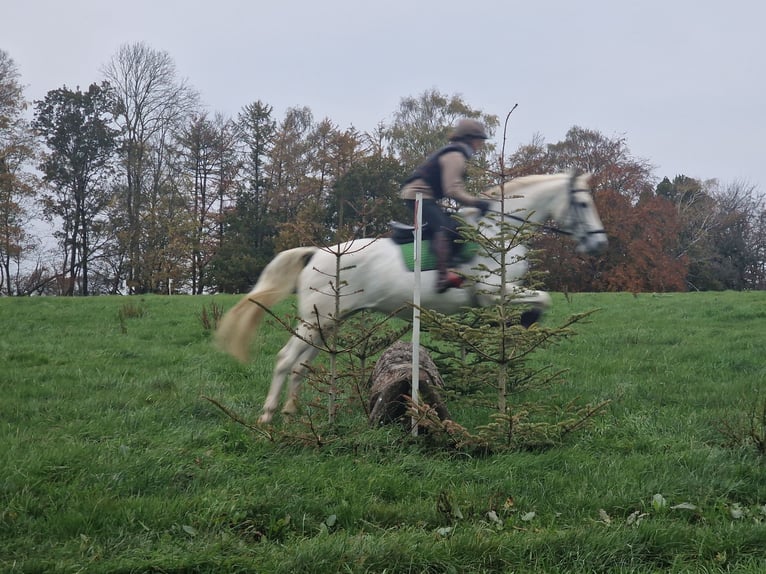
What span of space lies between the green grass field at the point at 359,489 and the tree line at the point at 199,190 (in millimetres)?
23351

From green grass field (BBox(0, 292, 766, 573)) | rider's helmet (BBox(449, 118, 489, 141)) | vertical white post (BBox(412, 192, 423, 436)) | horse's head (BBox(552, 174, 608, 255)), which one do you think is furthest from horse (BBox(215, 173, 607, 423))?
vertical white post (BBox(412, 192, 423, 436))

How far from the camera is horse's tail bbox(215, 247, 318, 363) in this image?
19.8 feet

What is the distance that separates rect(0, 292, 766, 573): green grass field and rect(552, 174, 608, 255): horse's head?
1.60 metres

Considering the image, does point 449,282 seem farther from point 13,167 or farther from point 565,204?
point 13,167

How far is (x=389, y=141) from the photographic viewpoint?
33125 mm

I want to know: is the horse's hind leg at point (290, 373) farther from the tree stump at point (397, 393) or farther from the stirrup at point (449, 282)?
the stirrup at point (449, 282)

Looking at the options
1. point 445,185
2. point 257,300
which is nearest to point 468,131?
point 445,185

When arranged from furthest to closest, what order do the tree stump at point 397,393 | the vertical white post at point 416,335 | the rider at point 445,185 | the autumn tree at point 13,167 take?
the autumn tree at point 13,167 → the rider at point 445,185 → the tree stump at point 397,393 → the vertical white post at point 416,335

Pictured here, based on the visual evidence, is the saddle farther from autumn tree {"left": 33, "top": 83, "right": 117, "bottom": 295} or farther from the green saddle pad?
autumn tree {"left": 33, "top": 83, "right": 117, "bottom": 295}

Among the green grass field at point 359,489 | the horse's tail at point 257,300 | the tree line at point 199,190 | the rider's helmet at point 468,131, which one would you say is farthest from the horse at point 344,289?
the tree line at point 199,190

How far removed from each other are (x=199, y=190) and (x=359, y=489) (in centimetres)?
3387

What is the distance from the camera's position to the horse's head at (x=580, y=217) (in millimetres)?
6824

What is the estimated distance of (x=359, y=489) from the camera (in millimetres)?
3953

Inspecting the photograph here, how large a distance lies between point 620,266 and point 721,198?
21.4 m
